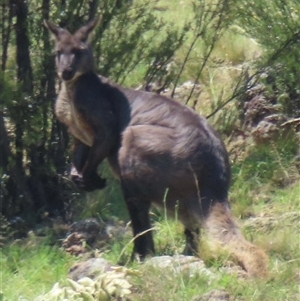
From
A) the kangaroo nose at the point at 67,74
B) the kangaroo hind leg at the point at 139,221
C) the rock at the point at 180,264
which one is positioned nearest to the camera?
the rock at the point at 180,264

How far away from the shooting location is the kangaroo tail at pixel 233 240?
5.78 metres

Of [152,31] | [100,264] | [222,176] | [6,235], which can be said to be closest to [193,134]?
[222,176]

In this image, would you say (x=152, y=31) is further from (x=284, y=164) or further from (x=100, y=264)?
(x=100, y=264)

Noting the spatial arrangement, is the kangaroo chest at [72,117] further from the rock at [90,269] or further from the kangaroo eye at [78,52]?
the rock at [90,269]

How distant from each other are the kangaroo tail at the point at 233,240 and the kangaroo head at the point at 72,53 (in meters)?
1.72

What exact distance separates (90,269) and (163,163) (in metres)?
1.01

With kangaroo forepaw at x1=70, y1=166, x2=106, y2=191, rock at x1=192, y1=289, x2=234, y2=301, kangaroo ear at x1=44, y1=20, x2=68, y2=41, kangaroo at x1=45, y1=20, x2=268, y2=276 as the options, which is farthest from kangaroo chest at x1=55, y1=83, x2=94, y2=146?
rock at x1=192, y1=289, x2=234, y2=301

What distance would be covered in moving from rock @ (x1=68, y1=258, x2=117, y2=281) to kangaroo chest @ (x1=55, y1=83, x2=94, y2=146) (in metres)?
1.51

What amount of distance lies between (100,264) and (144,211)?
0.81m

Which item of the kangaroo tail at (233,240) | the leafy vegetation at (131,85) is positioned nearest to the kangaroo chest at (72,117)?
the leafy vegetation at (131,85)

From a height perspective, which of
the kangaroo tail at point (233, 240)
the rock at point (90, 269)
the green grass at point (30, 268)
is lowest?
the green grass at point (30, 268)

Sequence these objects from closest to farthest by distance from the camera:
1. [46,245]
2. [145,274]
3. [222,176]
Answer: [145,274], [222,176], [46,245]

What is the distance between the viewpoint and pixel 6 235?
7.66 meters

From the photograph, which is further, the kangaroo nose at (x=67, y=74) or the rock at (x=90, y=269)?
the kangaroo nose at (x=67, y=74)
